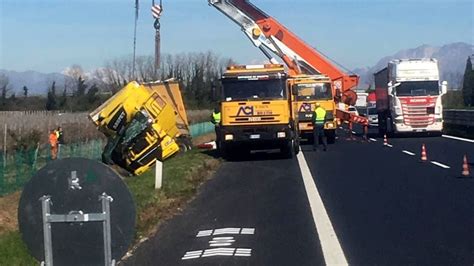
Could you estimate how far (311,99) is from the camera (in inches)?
1708

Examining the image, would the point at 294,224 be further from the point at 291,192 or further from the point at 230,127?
the point at 230,127

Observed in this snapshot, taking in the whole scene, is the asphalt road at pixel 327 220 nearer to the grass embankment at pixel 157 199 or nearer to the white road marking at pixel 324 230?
the white road marking at pixel 324 230

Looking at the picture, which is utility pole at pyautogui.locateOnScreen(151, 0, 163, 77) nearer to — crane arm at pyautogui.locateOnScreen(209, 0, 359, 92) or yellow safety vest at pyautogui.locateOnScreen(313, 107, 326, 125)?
crane arm at pyautogui.locateOnScreen(209, 0, 359, 92)

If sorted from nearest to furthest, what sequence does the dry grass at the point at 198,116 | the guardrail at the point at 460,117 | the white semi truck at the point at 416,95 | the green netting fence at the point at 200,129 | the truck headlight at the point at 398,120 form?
the white semi truck at the point at 416,95 < the truck headlight at the point at 398,120 < the guardrail at the point at 460,117 < the green netting fence at the point at 200,129 < the dry grass at the point at 198,116

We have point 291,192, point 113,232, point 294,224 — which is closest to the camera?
point 113,232

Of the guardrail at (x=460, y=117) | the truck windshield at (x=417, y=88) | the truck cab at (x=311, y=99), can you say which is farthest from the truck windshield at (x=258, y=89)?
the guardrail at (x=460, y=117)

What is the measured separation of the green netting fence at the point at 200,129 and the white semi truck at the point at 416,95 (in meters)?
12.8

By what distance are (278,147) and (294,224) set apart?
688 inches

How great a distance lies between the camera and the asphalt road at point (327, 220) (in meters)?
11.8

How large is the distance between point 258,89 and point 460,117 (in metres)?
20.5

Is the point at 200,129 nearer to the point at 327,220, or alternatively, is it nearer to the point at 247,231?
the point at 327,220

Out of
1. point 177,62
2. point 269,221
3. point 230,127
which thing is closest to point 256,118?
point 230,127

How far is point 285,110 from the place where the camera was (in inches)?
1235

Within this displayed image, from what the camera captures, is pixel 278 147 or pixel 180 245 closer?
pixel 180 245
